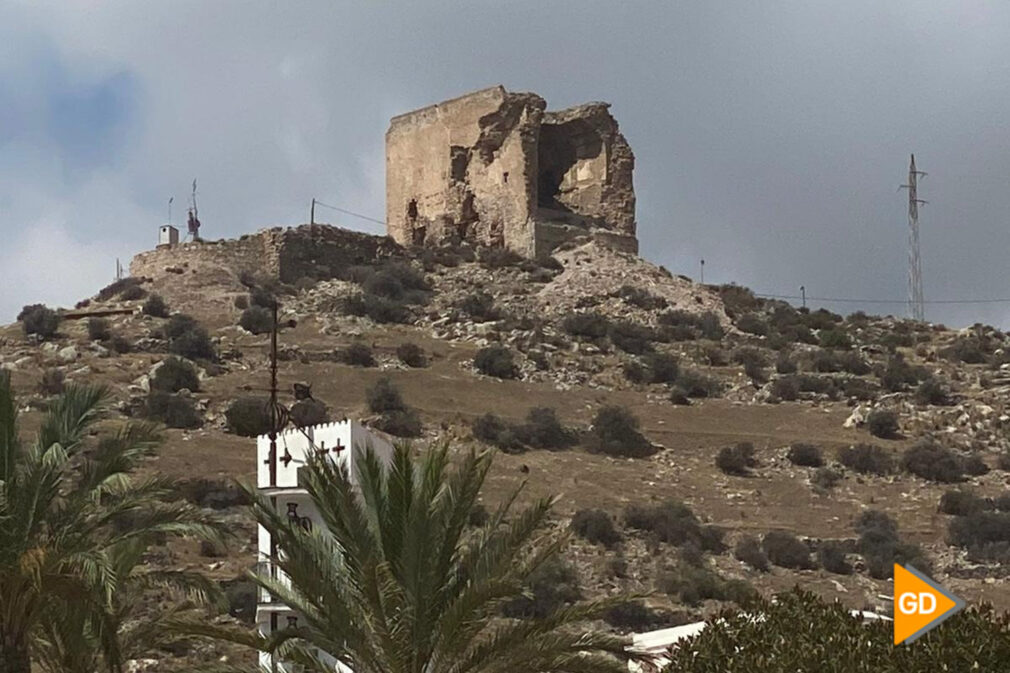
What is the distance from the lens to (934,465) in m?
41.6

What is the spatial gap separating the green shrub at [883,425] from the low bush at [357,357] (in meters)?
13.7

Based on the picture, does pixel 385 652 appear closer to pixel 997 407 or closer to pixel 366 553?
pixel 366 553

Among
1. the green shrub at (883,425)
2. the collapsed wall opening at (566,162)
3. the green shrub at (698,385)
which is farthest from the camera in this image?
the collapsed wall opening at (566,162)

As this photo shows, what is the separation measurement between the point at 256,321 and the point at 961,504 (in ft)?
68.9

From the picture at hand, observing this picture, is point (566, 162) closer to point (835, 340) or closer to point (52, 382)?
point (835, 340)

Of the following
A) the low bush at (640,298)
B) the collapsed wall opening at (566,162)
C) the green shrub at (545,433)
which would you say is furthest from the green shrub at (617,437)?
the collapsed wall opening at (566,162)

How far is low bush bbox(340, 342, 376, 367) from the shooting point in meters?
47.4

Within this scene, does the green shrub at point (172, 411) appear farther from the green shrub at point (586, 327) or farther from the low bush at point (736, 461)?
the green shrub at point (586, 327)

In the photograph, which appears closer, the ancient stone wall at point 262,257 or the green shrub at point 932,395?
the green shrub at point 932,395

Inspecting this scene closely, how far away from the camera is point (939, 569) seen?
35.4 m

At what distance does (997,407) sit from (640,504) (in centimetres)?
1388

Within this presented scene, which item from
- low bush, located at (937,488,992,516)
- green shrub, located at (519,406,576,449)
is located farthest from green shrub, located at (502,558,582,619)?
low bush, located at (937,488,992,516)

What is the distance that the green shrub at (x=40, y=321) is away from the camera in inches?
1902

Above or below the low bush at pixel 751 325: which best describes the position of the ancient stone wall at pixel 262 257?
above
